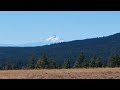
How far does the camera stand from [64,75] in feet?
47.6

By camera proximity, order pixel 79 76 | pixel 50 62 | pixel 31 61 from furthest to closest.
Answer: pixel 31 61 < pixel 50 62 < pixel 79 76
